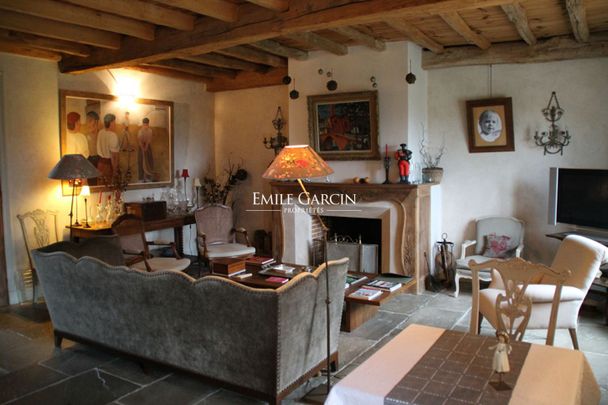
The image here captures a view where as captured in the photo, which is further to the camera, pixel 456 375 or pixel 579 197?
pixel 579 197

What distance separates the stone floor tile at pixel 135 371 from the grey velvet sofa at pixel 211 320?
169 millimetres

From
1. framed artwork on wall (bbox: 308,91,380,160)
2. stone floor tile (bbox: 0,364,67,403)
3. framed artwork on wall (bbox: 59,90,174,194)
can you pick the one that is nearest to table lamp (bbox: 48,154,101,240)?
framed artwork on wall (bbox: 59,90,174,194)

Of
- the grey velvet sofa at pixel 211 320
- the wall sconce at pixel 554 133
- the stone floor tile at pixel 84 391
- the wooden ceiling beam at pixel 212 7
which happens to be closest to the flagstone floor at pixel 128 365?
the stone floor tile at pixel 84 391

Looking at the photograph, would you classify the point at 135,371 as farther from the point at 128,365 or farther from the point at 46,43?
the point at 46,43

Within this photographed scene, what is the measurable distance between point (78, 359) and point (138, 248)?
195 centimetres

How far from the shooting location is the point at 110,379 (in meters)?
3.35

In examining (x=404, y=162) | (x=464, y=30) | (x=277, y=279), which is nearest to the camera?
(x=277, y=279)

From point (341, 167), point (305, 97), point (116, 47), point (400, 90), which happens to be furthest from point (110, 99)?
point (400, 90)

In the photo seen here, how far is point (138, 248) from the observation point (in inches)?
217

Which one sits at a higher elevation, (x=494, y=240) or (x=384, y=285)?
(x=494, y=240)

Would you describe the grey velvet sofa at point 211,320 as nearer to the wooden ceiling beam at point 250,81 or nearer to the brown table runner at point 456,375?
the brown table runner at point 456,375

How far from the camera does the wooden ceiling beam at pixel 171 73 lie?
6265 millimetres

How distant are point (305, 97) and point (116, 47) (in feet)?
7.12

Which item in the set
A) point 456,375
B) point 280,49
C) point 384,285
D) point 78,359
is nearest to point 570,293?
point 384,285
